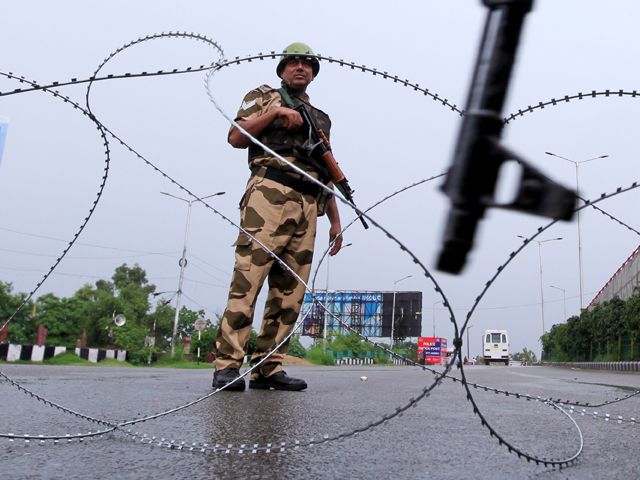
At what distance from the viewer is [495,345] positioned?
46.5m

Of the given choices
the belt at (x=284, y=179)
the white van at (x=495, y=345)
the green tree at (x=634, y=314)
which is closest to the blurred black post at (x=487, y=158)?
the belt at (x=284, y=179)

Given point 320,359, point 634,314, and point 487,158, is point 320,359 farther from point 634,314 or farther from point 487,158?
point 487,158

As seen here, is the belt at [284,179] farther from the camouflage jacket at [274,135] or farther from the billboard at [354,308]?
the billboard at [354,308]

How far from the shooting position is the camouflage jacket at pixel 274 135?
320 cm

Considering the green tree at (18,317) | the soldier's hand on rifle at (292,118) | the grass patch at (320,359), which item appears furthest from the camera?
the green tree at (18,317)

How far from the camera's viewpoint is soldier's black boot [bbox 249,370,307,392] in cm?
346

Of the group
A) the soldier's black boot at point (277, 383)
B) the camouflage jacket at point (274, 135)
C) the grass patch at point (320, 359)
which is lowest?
the grass patch at point (320, 359)

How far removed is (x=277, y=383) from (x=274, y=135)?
1.45 m

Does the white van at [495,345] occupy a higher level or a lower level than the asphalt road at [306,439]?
higher

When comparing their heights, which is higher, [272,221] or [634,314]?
[634,314]

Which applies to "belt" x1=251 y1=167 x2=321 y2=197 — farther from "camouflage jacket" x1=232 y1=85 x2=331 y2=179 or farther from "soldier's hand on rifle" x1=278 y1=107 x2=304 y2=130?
"soldier's hand on rifle" x1=278 y1=107 x2=304 y2=130

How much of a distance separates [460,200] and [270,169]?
9.12ft

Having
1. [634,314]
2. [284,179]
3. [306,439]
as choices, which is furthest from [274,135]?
[634,314]

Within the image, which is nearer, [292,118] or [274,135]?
[292,118]
